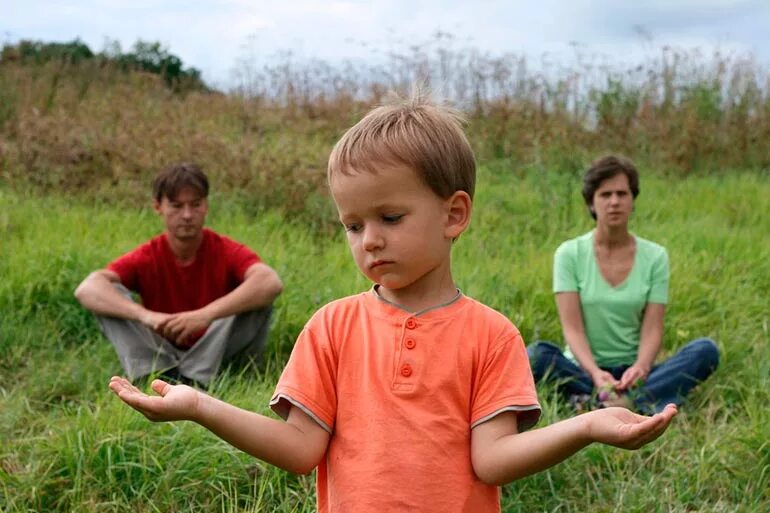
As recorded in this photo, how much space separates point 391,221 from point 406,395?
0.33 meters

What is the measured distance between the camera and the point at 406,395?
1.78 meters

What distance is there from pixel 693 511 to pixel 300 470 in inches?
72.5

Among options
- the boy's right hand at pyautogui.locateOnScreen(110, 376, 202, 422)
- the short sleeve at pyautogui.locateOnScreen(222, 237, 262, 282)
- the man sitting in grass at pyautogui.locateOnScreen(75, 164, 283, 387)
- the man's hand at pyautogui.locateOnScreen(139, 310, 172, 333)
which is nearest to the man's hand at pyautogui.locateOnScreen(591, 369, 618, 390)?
the man sitting in grass at pyautogui.locateOnScreen(75, 164, 283, 387)

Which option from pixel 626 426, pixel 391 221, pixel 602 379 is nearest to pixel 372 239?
pixel 391 221

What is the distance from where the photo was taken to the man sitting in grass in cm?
439

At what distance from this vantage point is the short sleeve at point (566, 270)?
4.45 metres

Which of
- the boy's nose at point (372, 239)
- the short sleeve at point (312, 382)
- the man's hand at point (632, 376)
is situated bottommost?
the man's hand at point (632, 376)

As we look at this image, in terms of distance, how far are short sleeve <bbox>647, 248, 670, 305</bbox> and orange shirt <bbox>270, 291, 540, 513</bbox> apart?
2.74m

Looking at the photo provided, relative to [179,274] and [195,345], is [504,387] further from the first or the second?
[179,274]

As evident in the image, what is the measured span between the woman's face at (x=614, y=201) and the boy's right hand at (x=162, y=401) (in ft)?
10.1

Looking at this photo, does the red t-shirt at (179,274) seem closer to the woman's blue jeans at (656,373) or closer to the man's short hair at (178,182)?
the man's short hair at (178,182)

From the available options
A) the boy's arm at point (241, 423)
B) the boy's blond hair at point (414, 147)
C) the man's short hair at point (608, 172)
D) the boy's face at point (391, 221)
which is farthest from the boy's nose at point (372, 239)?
the man's short hair at point (608, 172)

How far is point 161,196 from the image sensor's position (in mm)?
4684

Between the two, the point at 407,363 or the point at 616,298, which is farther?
the point at 616,298
